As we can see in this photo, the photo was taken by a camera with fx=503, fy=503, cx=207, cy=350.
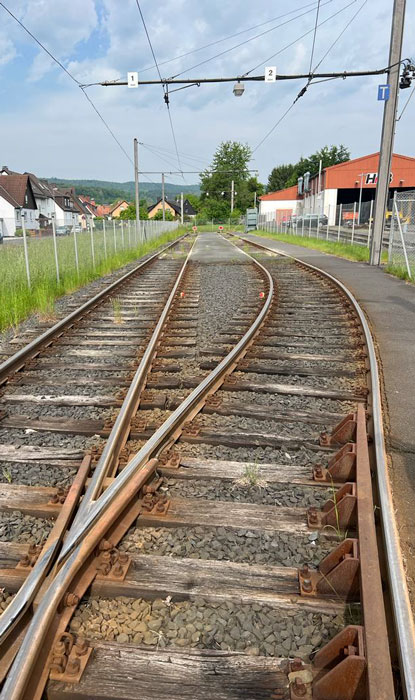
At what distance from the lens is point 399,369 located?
19.0 ft

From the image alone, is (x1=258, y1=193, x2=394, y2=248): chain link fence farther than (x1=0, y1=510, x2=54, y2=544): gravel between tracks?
Yes

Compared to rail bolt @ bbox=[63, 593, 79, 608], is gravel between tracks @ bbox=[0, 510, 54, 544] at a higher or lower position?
lower

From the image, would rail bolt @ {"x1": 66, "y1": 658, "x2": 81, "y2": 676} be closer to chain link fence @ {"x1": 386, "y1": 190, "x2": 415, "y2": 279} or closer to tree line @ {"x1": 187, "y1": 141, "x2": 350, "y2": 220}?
chain link fence @ {"x1": 386, "y1": 190, "x2": 415, "y2": 279}

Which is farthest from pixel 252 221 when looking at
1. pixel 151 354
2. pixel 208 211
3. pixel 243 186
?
pixel 151 354

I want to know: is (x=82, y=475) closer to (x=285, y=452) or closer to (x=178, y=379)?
(x=285, y=452)

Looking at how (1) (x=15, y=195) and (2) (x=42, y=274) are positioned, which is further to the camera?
(1) (x=15, y=195)

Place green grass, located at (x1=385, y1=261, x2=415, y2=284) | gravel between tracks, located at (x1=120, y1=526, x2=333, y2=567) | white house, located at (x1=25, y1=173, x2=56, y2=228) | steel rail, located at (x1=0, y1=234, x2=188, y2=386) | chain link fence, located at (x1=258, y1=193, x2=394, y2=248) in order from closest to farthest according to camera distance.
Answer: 1. gravel between tracks, located at (x1=120, y1=526, x2=333, y2=567)
2. steel rail, located at (x1=0, y1=234, x2=188, y2=386)
3. green grass, located at (x1=385, y1=261, x2=415, y2=284)
4. chain link fence, located at (x1=258, y1=193, x2=394, y2=248)
5. white house, located at (x1=25, y1=173, x2=56, y2=228)

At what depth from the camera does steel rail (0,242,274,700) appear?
1738 millimetres

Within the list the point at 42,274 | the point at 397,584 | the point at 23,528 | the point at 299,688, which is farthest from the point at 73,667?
the point at 42,274

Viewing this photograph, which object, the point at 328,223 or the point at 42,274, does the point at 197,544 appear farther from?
the point at 328,223

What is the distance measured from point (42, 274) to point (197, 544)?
34.2 feet

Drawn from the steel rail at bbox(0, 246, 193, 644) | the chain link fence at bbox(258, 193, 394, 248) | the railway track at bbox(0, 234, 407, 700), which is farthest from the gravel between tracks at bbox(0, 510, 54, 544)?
the chain link fence at bbox(258, 193, 394, 248)

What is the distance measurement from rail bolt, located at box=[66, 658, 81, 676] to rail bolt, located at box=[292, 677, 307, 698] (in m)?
0.79

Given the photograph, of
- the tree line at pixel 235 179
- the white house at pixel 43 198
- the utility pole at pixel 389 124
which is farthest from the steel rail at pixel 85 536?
the tree line at pixel 235 179
